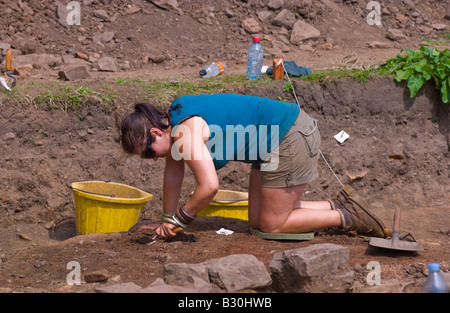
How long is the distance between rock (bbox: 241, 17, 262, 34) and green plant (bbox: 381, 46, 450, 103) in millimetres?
2704

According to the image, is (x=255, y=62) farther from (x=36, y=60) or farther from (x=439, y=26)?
(x=439, y=26)

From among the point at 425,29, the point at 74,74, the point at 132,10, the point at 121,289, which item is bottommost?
the point at 121,289

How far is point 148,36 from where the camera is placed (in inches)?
338

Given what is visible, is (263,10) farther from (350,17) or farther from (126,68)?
(126,68)

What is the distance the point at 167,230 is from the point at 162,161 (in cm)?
198

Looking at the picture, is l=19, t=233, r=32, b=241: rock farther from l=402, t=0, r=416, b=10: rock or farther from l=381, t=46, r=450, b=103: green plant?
l=402, t=0, r=416, b=10: rock

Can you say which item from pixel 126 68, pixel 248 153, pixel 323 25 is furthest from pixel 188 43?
pixel 248 153

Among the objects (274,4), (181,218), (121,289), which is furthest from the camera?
(274,4)

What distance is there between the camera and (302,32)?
9.27 metres

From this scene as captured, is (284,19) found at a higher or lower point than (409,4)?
lower

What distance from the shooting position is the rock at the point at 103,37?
827cm

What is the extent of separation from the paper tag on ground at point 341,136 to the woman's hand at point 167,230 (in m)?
3.01


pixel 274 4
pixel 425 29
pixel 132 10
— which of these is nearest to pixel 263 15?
pixel 274 4

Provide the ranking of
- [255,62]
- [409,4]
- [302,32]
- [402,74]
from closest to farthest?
[402,74] < [255,62] < [302,32] < [409,4]
